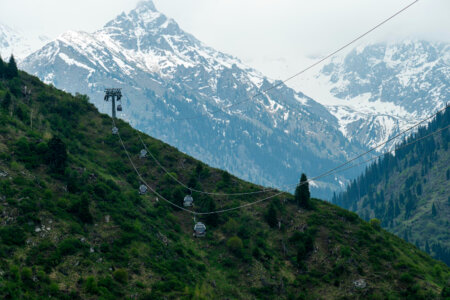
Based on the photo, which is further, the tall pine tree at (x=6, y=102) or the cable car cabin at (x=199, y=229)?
the tall pine tree at (x=6, y=102)

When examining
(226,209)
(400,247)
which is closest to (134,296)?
(226,209)

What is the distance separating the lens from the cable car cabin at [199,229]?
98938 millimetres

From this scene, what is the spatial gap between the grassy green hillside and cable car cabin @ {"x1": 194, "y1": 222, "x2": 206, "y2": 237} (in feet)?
5.98

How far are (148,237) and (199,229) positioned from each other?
41.4 ft

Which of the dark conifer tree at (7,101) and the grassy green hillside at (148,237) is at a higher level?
the dark conifer tree at (7,101)

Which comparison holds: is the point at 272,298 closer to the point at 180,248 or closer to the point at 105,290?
the point at 180,248

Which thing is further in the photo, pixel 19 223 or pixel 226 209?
pixel 226 209

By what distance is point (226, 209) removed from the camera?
358ft

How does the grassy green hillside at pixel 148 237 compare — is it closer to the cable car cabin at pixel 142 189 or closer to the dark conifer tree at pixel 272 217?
the dark conifer tree at pixel 272 217

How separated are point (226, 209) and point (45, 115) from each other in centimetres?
5207

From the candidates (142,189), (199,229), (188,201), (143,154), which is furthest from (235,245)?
(143,154)

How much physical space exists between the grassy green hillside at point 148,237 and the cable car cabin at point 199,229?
1.82 meters

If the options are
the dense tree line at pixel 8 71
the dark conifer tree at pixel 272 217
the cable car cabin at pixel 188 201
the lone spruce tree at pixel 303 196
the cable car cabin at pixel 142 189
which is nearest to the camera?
the dark conifer tree at pixel 272 217

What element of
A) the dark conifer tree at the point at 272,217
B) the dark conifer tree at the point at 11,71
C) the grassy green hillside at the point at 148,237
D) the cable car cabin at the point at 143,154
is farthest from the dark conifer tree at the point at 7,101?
the dark conifer tree at the point at 272,217
